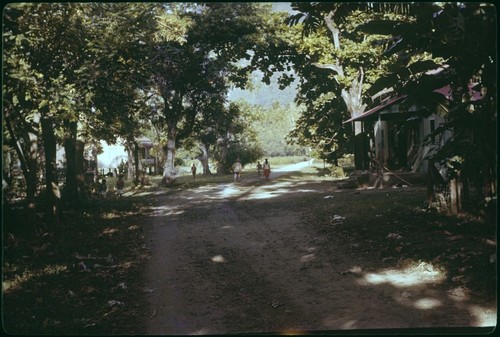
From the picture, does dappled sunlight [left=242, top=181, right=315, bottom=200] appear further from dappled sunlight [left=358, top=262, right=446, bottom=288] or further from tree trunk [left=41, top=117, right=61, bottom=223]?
dappled sunlight [left=358, top=262, right=446, bottom=288]

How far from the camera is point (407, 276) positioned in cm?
662

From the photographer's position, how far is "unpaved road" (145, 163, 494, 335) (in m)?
5.17

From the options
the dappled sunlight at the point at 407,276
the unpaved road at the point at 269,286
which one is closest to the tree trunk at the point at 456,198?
the unpaved road at the point at 269,286

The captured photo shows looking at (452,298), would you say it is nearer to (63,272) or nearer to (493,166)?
(493,166)

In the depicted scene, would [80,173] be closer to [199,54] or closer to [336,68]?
[199,54]

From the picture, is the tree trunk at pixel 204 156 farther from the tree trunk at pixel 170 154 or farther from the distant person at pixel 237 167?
the distant person at pixel 237 167

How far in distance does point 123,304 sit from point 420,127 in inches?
719

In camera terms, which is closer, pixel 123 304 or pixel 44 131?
pixel 123 304

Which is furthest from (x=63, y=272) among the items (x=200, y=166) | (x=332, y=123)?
(x=332, y=123)

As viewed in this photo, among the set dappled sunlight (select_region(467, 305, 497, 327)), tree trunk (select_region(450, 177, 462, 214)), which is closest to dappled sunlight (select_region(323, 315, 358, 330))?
dappled sunlight (select_region(467, 305, 497, 327))

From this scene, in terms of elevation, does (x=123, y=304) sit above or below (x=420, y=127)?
below

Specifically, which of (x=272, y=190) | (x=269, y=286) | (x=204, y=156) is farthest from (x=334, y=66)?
(x=269, y=286)

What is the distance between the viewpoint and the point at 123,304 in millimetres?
6062

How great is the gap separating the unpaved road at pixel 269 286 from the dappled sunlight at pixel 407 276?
29mm
